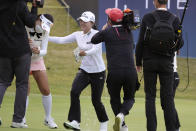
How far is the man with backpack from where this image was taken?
8758 millimetres

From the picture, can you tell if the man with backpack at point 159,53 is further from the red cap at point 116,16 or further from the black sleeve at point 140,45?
the red cap at point 116,16

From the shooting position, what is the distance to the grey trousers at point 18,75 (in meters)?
9.09

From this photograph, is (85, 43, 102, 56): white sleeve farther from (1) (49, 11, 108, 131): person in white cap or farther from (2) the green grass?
(2) the green grass

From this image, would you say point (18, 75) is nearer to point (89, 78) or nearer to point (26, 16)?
point (26, 16)

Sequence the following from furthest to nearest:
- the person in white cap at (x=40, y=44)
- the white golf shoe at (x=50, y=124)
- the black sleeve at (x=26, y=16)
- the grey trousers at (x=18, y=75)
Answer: the white golf shoe at (x=50, y=124) → the person in white cap at (x=40, y=44) → the grey trousers at (x=18, y=75) → the black sleeve at (x=26, y=16)

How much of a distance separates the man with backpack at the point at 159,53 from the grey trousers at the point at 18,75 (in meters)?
1.65

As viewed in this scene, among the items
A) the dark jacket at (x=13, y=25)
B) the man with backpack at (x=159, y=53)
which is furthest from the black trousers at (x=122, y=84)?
the dark jacket at (x=13, y=25)

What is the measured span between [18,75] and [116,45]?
1.55 meters

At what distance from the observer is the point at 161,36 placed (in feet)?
28.7

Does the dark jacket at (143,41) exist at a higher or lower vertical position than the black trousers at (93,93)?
higher

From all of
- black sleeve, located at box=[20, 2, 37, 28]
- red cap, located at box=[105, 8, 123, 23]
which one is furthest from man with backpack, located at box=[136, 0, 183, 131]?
black sleeve, located at box=[20, 2, 37, 28]

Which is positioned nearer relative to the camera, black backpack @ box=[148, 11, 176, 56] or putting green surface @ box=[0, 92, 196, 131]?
black backpack @ box=[148, 11, 176, 56]

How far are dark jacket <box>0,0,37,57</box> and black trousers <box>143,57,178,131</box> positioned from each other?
179 cm

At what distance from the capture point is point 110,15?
966cm
